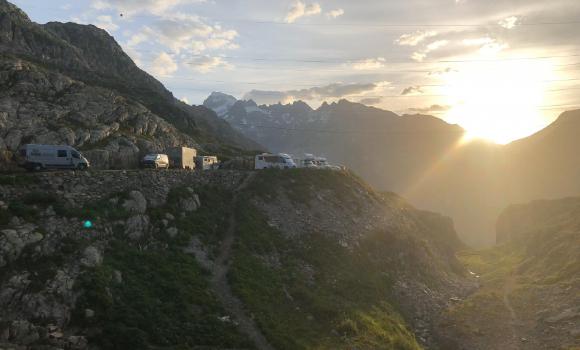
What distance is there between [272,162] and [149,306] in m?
44.1

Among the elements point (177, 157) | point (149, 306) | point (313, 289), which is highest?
point (177, 157)

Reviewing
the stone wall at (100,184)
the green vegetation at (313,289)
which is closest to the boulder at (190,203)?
the stone wall at (100,184)

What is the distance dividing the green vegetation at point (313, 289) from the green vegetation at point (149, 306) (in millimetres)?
3599

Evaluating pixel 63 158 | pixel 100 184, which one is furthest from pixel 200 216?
A: pixel 63 158

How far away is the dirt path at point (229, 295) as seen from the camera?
2678cm

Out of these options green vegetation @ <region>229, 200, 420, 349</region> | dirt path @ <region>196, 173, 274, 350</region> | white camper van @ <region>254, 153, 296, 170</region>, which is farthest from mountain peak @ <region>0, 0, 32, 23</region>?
dirt path @ <region>196, 173, 274, 350</region>

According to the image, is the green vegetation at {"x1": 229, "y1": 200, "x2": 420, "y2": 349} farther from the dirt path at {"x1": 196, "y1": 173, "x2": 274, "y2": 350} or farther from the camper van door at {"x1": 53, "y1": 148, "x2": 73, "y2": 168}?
the camper van door at {"x1": 53, "y1": 148, "x2": 73, "y2": 168}

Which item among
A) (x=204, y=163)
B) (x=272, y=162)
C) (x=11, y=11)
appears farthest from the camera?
(x=11, y=11)

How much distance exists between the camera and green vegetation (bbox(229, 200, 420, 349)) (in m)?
30.2

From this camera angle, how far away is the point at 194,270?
3278 centimetres

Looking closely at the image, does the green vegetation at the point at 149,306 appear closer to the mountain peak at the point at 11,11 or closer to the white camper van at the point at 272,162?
the white camper van at the point at 272,162

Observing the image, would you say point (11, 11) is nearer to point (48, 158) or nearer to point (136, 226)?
point (48, 158)

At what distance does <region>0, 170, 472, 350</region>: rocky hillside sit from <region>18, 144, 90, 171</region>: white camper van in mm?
9779

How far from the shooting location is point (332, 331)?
31.4 m
